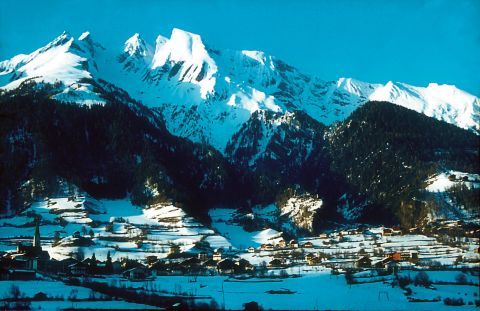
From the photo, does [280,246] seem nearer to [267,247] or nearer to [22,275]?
[267,247]

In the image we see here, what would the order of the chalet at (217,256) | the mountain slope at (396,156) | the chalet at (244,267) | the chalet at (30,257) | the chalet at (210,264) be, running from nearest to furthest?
1. the chalet at (30,257)
2. the chalet at (244,267)
3. the chalet at (210,264)
4. the chalet at (217,256)
5. the mountain slope at (396,156)

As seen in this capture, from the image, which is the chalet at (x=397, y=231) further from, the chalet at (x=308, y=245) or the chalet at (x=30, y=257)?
the chalet at (x=30, y=257)

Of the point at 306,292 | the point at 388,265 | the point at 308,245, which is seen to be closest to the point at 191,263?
the point at 388,265

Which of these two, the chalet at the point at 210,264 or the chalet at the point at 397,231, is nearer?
the chalet at the point at 210,264

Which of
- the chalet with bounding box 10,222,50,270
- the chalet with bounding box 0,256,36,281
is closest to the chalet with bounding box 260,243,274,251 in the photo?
the chalet with bounding box 10,222,50,270

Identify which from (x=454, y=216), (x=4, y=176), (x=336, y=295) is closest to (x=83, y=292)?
(x=336, y=295)

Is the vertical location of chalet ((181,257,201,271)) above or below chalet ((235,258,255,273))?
above

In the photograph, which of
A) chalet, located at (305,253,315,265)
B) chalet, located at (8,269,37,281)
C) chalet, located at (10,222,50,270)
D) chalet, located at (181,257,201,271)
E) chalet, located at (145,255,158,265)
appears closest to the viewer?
chalet, located at (8,269,37,281)

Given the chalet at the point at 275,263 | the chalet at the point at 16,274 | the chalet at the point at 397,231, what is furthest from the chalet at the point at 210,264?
the chalet at the point at 397,231

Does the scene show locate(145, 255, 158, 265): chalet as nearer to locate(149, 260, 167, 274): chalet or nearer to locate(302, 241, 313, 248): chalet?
locate(149, 260, 167, 274): chalet

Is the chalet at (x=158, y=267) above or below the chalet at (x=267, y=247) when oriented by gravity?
below
